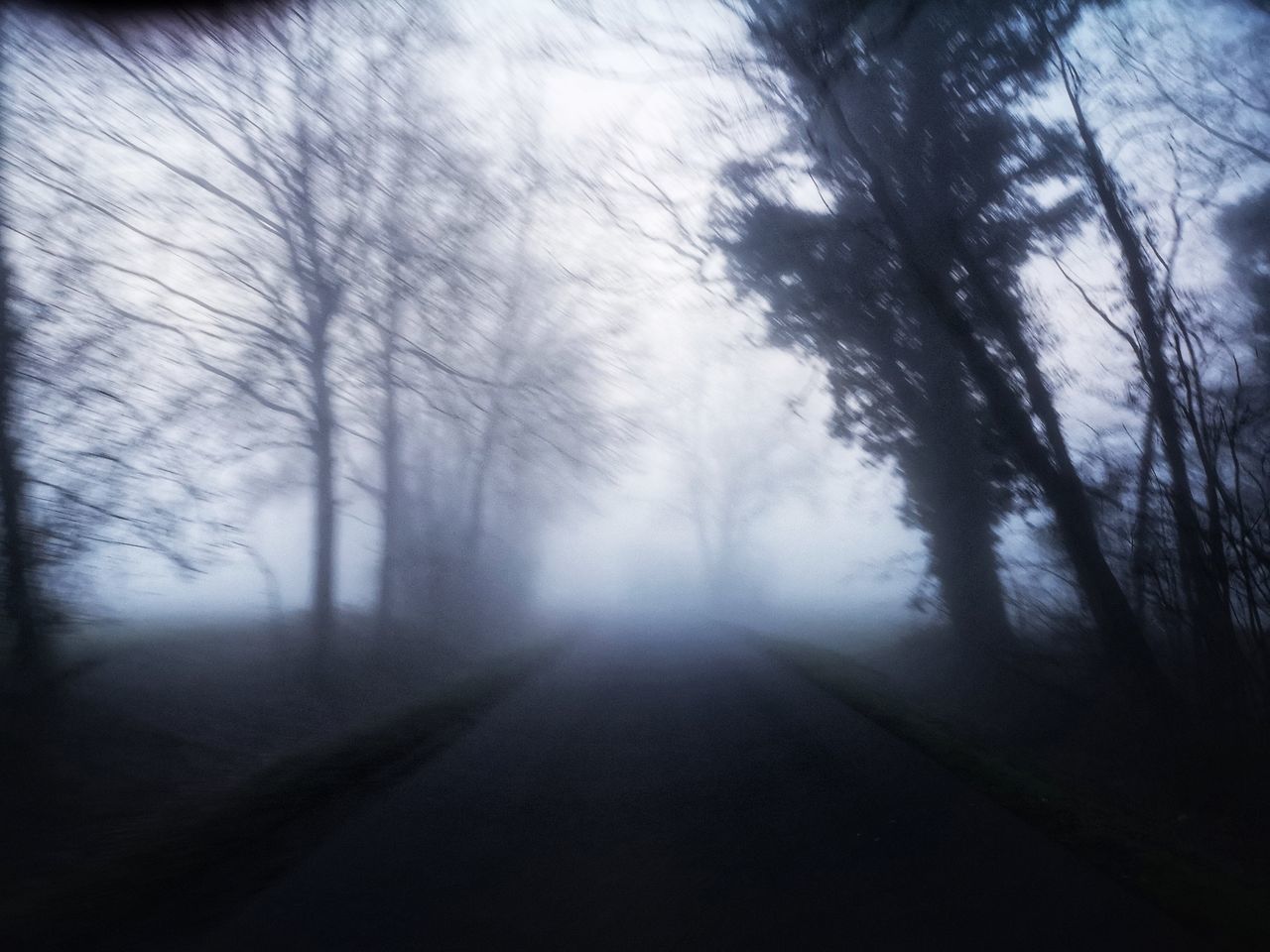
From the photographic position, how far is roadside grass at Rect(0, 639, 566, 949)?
475 centimetres

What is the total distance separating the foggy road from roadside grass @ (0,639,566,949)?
28 centimetres

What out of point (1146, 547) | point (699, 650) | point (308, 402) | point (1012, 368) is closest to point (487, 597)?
point (699, 650)

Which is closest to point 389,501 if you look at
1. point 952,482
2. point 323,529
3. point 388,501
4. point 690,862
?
point 388,501

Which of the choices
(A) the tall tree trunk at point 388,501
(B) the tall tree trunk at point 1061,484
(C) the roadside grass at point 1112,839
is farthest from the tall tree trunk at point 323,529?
(B) the tall tree trunk at point 1061,484

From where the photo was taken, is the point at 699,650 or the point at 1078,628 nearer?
the point at 1078,628

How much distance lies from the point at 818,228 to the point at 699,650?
36.5 feet

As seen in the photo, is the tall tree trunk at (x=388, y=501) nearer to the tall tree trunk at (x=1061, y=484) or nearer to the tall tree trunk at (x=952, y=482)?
the tall tree trunk at (x=952, y=482)

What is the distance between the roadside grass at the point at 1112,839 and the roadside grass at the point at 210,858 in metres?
5.30

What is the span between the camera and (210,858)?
598 cm

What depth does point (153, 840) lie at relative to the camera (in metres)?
6.50

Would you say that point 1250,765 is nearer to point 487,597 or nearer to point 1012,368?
point 1012,368

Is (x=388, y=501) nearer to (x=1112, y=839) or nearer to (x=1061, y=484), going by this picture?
(x=1061, y=484)

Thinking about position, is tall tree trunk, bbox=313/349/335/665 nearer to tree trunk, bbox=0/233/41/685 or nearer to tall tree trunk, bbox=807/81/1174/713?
tree trunk, bbox=0/233/41/685

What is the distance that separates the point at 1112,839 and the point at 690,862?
308 centimetres
